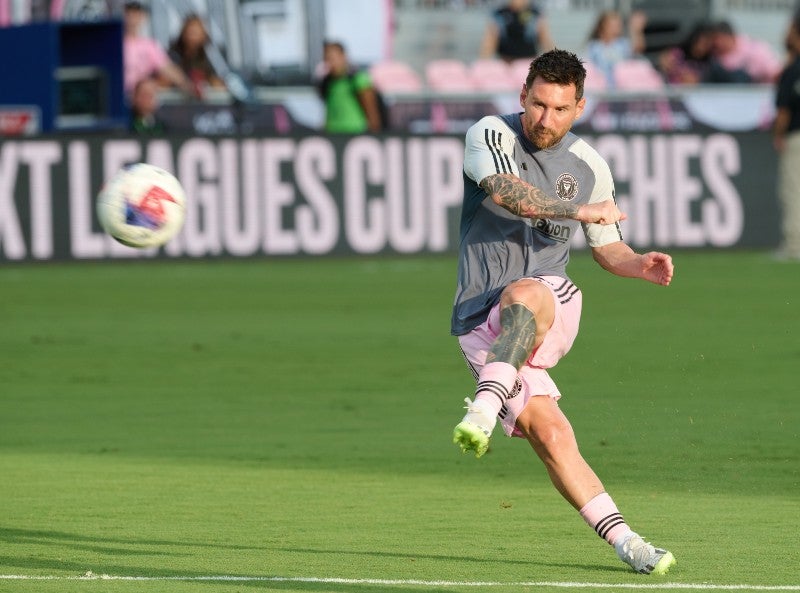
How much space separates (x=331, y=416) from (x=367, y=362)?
105 inches

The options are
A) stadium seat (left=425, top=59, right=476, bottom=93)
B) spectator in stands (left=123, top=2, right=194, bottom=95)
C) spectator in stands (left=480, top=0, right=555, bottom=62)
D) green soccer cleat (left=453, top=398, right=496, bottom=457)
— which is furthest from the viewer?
spectator in stands (left=480, top=0, right=555, bottom=62)

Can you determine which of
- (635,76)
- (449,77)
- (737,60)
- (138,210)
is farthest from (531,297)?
(737,60)

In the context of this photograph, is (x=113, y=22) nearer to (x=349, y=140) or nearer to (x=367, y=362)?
(x=349, y=140)

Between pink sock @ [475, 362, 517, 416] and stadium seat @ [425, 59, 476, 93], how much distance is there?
20.6 m

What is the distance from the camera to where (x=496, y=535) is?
25.9 ft

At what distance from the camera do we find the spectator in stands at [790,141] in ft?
73.7

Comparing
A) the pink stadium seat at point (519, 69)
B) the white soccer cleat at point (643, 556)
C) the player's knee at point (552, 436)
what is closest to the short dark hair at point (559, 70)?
the player's knee at point (552, 436)

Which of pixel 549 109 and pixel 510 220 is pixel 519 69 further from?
pixel 549 109

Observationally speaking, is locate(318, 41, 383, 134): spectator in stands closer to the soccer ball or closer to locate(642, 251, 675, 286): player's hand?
the soccer ball

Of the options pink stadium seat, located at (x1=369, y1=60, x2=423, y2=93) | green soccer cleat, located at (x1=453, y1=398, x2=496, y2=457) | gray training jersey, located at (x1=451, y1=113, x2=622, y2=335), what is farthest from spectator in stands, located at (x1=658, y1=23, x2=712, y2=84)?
green soccer cleat, located at (x1=453, y1=398, x2=496, y2=457)

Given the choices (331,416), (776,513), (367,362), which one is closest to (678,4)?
(367,362)

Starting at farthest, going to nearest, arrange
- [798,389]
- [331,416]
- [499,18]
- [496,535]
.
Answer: [499,18] < [798,389] < [331,416] < [496,535]

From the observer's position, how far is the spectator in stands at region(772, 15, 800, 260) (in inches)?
884

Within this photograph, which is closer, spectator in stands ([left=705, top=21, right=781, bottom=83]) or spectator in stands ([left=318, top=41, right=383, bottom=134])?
spectator in stands ([left=318, top=41, right=383, bottom=134])
